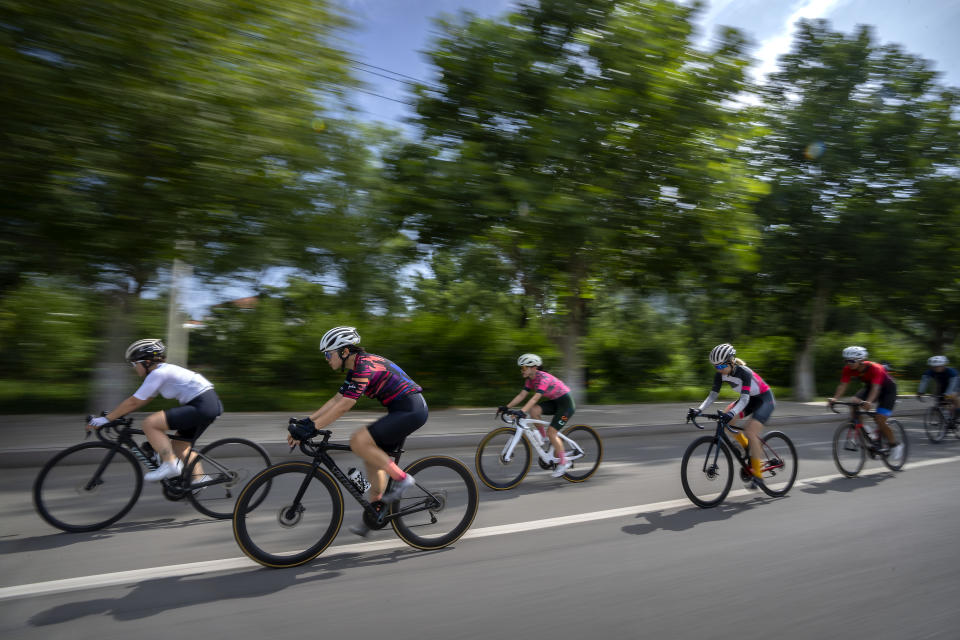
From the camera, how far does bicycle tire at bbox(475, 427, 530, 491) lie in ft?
22.2

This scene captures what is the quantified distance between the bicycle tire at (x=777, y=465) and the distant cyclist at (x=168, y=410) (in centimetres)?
574

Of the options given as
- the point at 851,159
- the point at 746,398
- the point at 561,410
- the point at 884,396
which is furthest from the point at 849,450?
the point at 851,159

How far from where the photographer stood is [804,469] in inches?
320

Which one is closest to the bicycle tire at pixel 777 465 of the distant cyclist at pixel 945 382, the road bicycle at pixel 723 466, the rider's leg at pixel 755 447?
the road bicycle at pixel 723 466

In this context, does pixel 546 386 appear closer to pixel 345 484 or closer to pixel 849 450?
pixel 345 484

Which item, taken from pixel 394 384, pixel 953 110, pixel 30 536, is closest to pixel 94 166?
pixel 30 536

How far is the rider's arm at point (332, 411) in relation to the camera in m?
4.19

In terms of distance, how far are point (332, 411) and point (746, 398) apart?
15.2 ft

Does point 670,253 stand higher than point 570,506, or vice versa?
point 670,253

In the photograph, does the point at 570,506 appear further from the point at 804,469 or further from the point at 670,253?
the point at 670,253

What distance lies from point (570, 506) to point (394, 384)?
2.56m

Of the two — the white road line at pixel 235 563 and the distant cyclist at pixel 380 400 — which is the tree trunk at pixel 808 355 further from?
the distant cyclist at pixel 380 400

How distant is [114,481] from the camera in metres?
5.12

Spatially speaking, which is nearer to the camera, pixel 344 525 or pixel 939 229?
pixel 344 525
